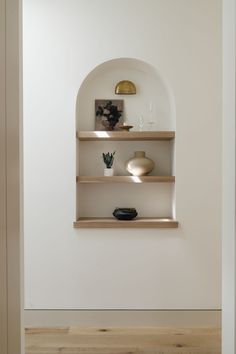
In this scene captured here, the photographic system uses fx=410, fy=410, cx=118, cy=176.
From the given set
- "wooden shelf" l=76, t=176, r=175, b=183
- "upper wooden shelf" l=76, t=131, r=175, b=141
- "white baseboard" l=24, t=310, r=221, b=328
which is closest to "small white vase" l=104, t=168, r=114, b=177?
"wooden shelf" l=76, t=176, r=175, b=183

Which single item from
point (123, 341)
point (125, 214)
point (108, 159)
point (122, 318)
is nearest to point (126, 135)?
point (108, 159)

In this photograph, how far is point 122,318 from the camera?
3.50 m

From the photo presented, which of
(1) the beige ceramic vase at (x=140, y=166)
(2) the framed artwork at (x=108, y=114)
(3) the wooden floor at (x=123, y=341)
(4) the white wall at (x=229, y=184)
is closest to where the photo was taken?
(4) the white wall at (x=229, y=184)

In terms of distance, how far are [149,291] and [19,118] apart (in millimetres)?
2400

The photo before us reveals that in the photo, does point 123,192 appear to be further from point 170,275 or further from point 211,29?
point 211,29

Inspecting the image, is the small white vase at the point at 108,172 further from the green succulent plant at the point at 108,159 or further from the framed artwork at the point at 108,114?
the framed artwork at the point at 108,114

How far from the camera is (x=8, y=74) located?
1.29m

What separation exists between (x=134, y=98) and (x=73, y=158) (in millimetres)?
824

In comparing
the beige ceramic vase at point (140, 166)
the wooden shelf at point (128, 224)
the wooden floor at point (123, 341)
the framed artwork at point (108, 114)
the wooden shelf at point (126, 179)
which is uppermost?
→ the framed artwork at point (108, 114)

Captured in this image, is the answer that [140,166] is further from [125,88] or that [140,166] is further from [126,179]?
[125,88]

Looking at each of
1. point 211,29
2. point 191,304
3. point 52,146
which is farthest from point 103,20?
point 191,304

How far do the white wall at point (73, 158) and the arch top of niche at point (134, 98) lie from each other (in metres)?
0.27

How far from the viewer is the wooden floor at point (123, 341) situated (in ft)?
9.91

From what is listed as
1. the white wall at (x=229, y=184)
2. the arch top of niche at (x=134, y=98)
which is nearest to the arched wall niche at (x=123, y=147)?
the arch top of niche at (x=134, y=98)
